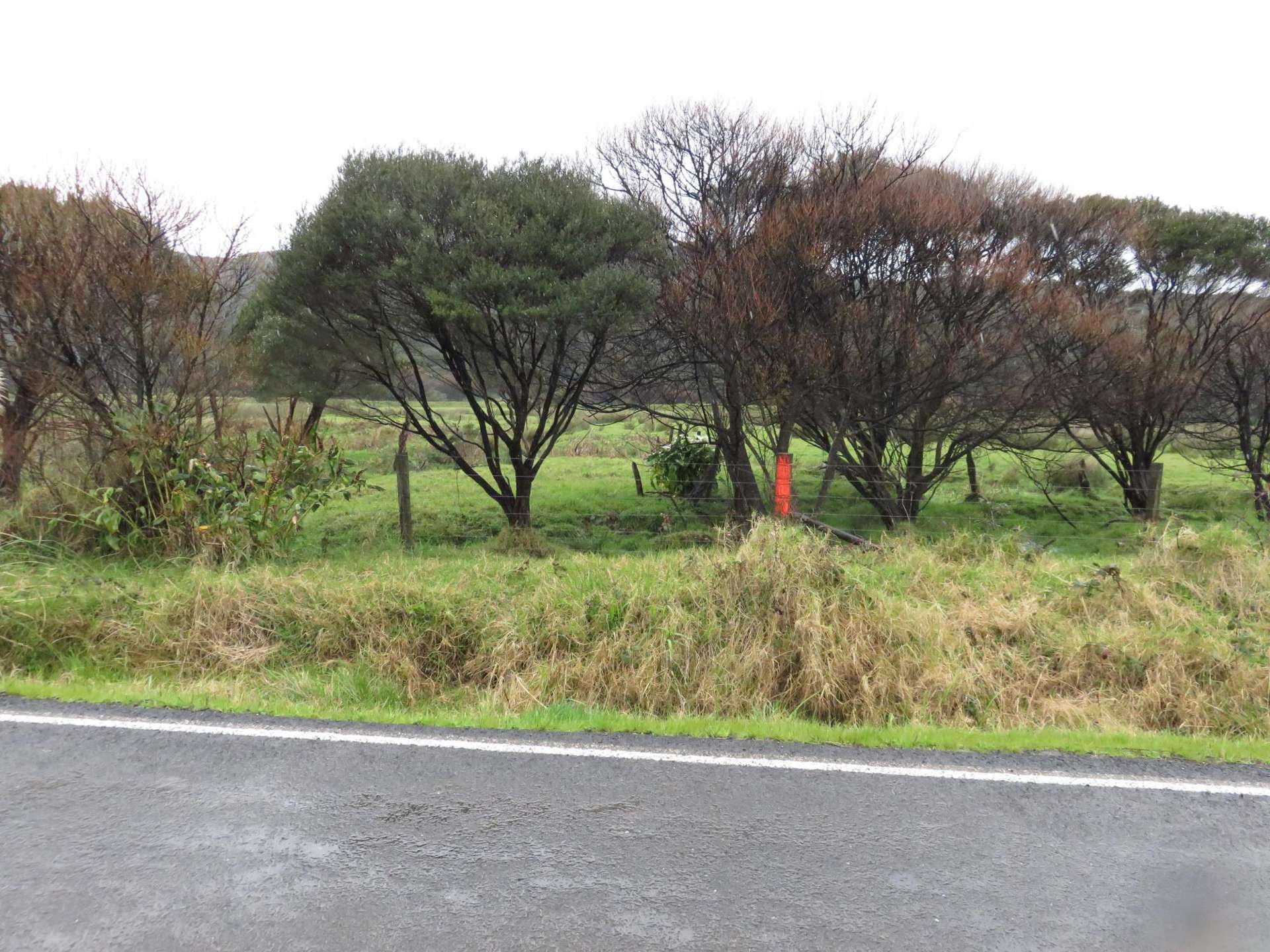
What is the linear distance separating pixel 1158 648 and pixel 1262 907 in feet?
10.5

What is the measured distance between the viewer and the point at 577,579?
657 cm

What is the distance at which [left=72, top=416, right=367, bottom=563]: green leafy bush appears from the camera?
7.56m

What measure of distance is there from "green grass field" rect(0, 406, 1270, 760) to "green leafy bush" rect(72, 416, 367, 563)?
13.0 inches

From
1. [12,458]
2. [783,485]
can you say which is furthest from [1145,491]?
[12,458]

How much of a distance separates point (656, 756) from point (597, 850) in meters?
0.96

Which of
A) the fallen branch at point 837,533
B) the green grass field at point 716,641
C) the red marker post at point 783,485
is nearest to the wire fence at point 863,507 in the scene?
the fallen branch at point 837,533

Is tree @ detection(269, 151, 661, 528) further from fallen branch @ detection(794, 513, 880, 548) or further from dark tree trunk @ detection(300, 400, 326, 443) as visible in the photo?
fallen branch @ detection(794, 513, 880, 548)

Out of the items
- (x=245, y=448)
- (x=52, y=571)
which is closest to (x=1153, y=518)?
(x=245, y=448)

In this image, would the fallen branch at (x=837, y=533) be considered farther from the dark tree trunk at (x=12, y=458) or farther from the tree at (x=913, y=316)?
the dark tree trunk at (x=12, y=458)

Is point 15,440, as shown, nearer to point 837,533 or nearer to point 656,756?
point 656,756

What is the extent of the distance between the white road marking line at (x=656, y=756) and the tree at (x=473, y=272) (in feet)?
21.7

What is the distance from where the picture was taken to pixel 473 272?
10.0 metres

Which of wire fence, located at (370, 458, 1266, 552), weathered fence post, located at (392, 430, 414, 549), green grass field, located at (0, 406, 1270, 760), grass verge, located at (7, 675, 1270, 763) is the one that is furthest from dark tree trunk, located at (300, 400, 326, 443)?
grass verge, located at (7, 675, 1270, 763)

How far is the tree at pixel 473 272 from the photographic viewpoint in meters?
10.3
